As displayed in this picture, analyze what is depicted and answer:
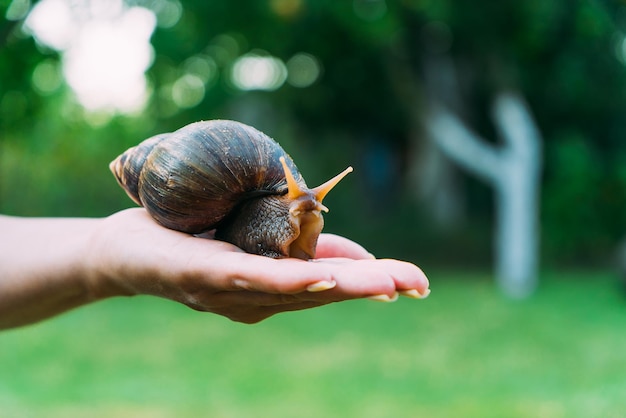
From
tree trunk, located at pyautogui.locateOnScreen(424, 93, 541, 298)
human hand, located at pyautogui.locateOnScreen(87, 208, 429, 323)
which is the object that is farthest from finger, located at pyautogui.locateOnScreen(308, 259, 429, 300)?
tree trunk, located at pyautogui.locateOnScreen(424, 93, 541, 298)

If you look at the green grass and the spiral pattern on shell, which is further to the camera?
the green grass

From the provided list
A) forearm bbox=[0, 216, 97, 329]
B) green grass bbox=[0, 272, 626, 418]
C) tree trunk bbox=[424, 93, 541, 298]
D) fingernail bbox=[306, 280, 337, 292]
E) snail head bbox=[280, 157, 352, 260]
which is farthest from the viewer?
tree trunk bbox=[424, 93, 541, 298]

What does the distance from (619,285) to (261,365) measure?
5.13 metres

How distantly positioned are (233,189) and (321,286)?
711 millimetres

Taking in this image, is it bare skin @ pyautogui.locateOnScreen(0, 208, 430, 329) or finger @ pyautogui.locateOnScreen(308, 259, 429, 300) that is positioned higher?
finger @ pyautogui.locateOnScreen(308, 259, 429, 300)

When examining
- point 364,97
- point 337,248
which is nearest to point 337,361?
point 337,248

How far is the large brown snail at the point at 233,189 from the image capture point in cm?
201

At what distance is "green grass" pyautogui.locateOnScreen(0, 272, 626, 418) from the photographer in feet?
16.0

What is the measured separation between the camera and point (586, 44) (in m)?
8.15

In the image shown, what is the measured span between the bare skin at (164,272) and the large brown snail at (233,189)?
0.09 meters

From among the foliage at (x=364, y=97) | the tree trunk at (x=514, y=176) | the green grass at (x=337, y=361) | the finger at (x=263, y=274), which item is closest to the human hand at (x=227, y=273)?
the finger at (x=263, y=274)

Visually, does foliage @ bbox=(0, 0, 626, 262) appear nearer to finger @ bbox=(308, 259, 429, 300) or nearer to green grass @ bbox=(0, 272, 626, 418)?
green grass @ bbox=(0, 272, 626, 418)

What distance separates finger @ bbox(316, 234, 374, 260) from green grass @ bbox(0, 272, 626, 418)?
9.10 ft

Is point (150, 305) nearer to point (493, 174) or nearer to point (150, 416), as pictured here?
point (150, 416)
